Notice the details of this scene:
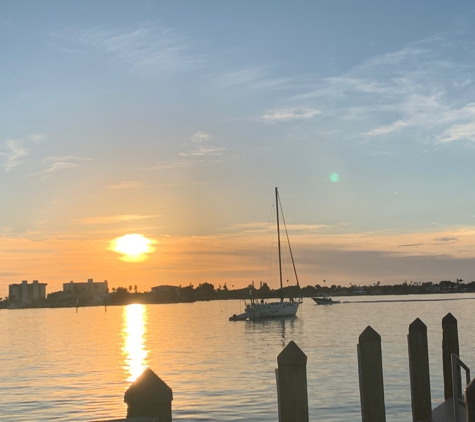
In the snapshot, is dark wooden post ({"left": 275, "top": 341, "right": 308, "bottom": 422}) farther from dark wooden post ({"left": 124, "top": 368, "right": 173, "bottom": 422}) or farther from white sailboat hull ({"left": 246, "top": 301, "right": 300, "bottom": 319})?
white sailboat hull ({"left": 246, "top": 301, "right": 300, "bottom": 319})

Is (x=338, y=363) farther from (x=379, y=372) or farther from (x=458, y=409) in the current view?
(x=379, y=372)

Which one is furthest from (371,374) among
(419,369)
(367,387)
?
(419,369)

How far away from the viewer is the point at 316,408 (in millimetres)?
27359

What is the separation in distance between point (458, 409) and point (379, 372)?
3436 mm

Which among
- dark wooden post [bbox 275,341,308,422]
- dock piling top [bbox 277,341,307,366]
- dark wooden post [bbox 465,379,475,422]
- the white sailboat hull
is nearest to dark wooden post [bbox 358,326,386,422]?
dark wooden post [bbox 275,341,308,422]

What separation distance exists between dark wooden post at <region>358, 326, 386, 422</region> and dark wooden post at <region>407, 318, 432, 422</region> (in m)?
2.77

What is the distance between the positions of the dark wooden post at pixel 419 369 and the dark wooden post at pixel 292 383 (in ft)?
20.3

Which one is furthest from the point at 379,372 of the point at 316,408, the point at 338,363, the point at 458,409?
the point at 338,363

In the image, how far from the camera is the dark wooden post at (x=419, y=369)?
1384 cm

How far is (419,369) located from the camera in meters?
13.9

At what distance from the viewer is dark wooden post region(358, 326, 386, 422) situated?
11125 mm

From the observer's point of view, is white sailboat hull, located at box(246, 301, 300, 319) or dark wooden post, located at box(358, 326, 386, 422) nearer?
dark wooden post, located at box(358, 326, 386, 422)

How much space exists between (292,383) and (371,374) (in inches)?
134

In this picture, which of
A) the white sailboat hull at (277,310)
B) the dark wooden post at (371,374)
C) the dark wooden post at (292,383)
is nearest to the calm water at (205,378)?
the dark wooden post at (371,374)
